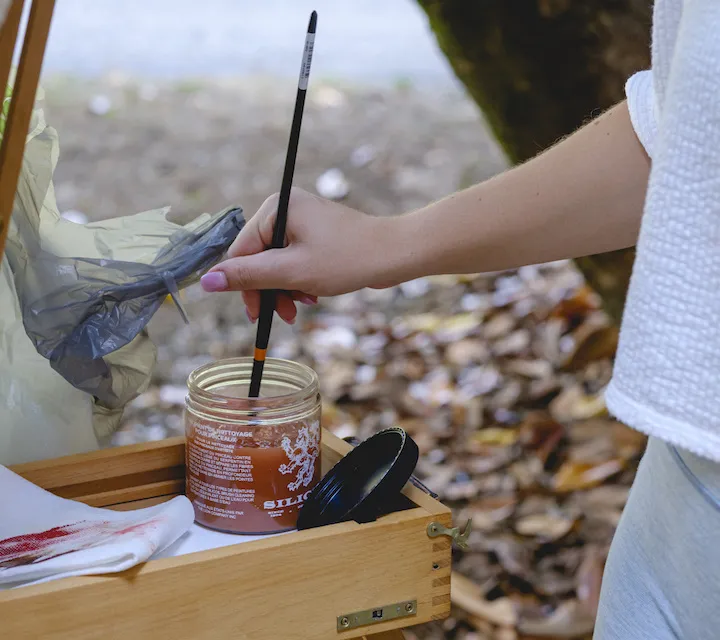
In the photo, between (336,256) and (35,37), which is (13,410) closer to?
(336,256)

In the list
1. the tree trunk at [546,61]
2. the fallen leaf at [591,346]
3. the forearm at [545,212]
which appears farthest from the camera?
the fallen leaf at [591,346]

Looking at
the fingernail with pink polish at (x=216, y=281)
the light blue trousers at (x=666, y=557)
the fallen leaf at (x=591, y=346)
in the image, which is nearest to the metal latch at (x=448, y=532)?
the light blue trousers at (x=666, y=557)

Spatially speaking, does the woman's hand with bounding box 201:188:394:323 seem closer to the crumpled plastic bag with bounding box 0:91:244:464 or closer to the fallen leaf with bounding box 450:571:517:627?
the crumpled plastic bag with bounding box 0:91:244:464

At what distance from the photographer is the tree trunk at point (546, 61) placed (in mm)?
1388

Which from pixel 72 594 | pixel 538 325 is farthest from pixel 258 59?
pixel 72 594

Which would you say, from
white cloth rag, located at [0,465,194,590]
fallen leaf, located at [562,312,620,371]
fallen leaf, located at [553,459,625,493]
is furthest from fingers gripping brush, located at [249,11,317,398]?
fallen leaf, located at [562,312,620,371]

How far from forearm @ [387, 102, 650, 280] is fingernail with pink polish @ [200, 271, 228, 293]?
125 mm

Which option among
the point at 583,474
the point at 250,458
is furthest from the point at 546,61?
the point at 250,458

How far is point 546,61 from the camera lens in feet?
4.80

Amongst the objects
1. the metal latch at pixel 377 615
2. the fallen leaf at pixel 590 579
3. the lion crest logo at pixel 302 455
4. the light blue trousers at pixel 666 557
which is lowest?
the fallen leaf at pixel 590 579

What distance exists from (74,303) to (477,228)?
1.01 feet

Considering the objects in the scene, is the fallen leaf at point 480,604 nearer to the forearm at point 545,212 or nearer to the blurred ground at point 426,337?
the blurred ground at point 426,337

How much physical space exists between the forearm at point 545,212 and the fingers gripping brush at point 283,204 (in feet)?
0.27

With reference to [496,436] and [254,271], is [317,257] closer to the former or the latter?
[254,271]
